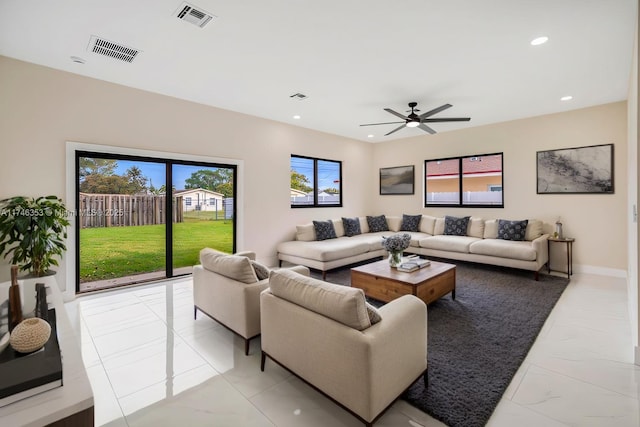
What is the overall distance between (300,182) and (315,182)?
0.45 meters

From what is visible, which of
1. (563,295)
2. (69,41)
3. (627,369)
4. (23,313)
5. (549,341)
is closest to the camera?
(23,313)

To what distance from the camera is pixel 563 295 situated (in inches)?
159

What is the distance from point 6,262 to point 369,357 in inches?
166

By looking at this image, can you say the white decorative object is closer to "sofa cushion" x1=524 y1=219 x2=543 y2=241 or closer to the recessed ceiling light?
the recessed ceiling light

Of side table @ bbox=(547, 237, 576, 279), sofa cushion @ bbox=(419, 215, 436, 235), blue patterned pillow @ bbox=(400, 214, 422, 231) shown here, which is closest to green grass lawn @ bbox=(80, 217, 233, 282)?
blue patterned pillow @ bbox=(400, 214, 422, 231)

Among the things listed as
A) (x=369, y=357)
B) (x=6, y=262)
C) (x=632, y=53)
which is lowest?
(x=369, y=357)

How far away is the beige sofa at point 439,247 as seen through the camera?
16.0 feet

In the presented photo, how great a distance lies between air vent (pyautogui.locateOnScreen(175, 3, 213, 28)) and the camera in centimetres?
250

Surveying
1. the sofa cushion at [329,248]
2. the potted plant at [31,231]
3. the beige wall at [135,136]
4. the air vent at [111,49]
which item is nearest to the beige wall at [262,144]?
the beige wall at [135,136]

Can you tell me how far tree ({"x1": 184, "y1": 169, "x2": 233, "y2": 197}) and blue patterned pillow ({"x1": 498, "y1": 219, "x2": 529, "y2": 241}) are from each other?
4986 mm

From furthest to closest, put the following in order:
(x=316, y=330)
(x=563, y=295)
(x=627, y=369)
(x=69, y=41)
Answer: (x=563, y=295) → (x=69, y=41) → (x=627, y=369) → (x=316, y=330)

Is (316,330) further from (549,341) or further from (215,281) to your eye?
(549,341)

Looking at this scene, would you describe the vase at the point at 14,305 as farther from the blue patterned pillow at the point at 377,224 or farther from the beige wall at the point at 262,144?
the blue patterned pillow at the point at 377,224

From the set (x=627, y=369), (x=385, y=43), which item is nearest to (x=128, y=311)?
(x=385, y=43)
